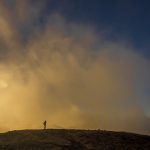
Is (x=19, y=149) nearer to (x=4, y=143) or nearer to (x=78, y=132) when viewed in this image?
(x=4, y=143)

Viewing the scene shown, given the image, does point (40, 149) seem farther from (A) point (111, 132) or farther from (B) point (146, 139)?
(B) point (146, 139)

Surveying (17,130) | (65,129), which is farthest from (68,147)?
(17,130)

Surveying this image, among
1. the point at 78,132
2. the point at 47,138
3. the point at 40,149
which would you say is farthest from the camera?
the point at 78,132

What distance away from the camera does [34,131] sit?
47250mm

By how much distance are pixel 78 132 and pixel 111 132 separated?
4417 millimetres

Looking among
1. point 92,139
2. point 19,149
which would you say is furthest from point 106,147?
point 19,149

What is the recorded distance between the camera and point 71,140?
43844mm

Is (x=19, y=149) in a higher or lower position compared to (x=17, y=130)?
lower

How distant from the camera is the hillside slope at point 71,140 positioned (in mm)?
41844

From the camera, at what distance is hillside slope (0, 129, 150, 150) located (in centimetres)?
4184

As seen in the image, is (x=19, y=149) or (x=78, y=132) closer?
(x=19, y=149)

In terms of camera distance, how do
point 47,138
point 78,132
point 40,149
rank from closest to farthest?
point 40,149, point 47,138, point 78,132

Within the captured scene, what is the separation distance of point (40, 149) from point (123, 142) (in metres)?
10.1

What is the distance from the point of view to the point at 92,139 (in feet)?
146
